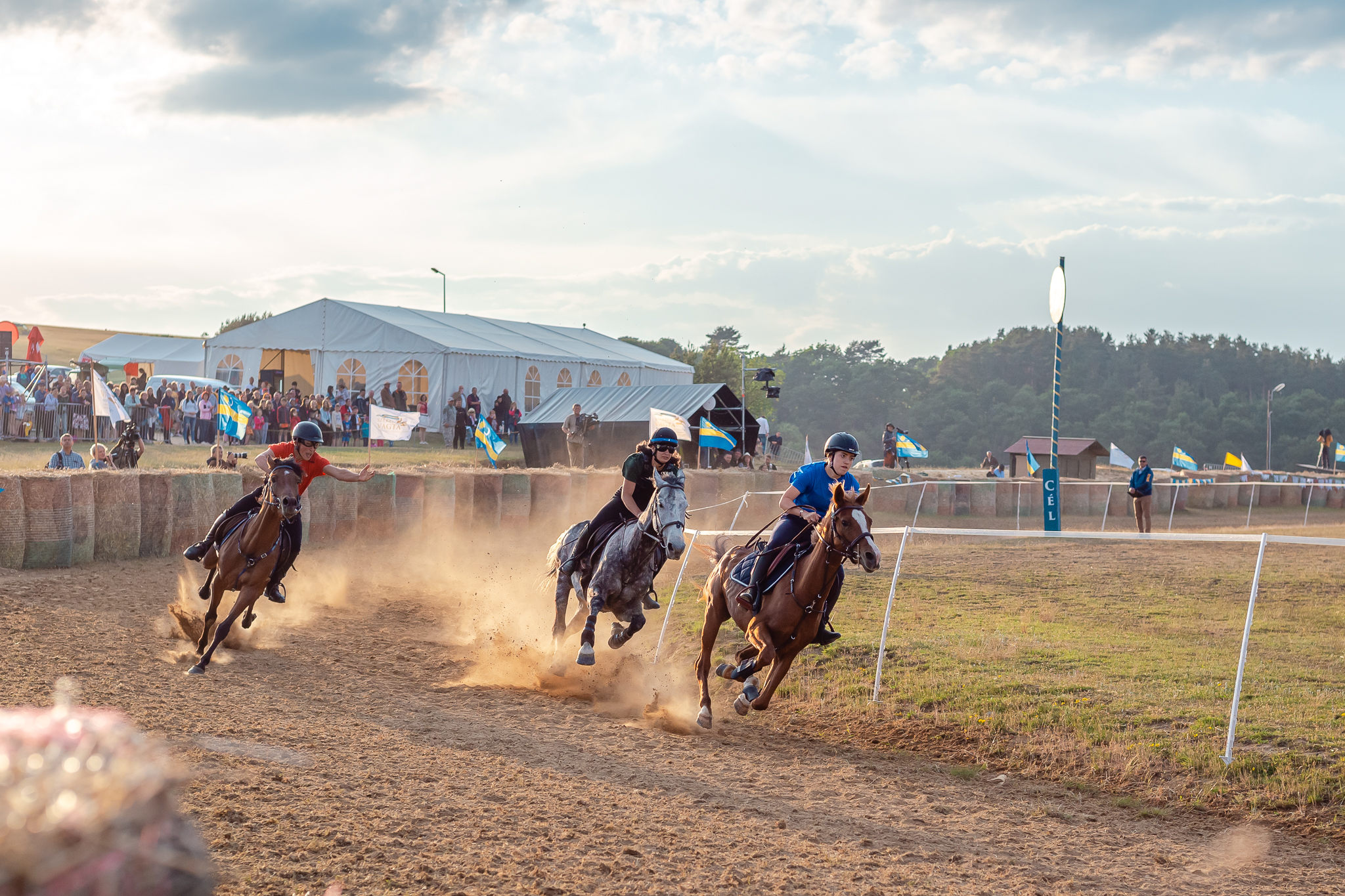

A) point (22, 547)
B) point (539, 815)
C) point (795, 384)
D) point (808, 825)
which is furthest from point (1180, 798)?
point (795, 384)

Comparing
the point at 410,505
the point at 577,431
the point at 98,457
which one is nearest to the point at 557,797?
the point at 98,457

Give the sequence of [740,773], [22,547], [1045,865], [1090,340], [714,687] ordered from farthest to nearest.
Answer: [1090,340], [22,547], [714,687], [740,773], [1045,865]

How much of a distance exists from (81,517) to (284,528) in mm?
7235

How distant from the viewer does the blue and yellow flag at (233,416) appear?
26062 millimetres

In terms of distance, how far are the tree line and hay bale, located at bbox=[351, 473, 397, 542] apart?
2443 inches

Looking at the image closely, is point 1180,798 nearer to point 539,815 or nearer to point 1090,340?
point 539,815

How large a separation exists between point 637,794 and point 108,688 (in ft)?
17.4

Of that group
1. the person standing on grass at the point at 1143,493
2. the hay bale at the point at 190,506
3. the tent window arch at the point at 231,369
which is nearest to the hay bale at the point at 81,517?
the hay bale at the point at 190,506

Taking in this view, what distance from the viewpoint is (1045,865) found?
6266 millimetres

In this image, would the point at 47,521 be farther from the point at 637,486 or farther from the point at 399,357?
the point at 399,357

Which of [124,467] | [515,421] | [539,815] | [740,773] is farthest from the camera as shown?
[515,421]

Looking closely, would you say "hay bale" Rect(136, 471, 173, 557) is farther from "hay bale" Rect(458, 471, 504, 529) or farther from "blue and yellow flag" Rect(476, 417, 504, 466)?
"blue and yellow flag" Rect(476, 417, 504, 466)

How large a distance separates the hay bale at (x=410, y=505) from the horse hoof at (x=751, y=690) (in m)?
13.5

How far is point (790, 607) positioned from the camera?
882 centimetres
